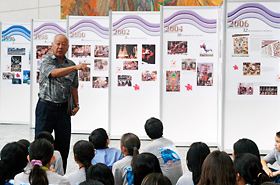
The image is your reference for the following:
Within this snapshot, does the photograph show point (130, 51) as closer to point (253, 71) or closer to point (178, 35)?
point (178, 35)

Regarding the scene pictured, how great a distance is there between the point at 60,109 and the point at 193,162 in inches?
77.9

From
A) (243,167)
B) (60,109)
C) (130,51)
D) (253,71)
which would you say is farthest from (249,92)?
(243,167)

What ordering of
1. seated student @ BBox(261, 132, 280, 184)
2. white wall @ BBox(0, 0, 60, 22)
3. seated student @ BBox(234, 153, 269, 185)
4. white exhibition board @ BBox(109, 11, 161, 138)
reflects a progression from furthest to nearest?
1. white wall @ BBox(0, 0, 60, 22)
2. white exhibition board @ BBox(109, 11, 161, 138)
3. seated student @ BBox(261, 132, 280, 184)
4. seated student @ BBox(234, 153, 269, 185)

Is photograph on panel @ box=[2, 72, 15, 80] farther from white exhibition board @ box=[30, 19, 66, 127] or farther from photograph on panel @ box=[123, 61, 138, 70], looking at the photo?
photograph on panel @ box=[123, 61, 138, 70]

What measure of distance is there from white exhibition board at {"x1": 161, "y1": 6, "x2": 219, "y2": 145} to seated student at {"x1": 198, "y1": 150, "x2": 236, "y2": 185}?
18.3 ft

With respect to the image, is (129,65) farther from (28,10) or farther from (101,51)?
(28,10)

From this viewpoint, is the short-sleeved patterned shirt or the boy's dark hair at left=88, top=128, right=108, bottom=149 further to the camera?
the short-sleeved patterned shirt

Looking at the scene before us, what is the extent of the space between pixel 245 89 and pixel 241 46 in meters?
0.80

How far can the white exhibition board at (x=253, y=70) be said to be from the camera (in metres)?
7.49

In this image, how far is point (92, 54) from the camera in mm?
9742

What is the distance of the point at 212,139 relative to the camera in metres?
8.32

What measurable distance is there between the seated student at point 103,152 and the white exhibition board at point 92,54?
5121 millimetres

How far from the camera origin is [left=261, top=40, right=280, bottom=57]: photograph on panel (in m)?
7.48

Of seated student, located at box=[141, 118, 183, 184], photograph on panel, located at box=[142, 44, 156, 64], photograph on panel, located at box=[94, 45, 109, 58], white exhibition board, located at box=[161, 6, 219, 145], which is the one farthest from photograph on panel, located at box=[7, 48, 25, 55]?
seated student, located at box=[141, 118, 183, 184]
